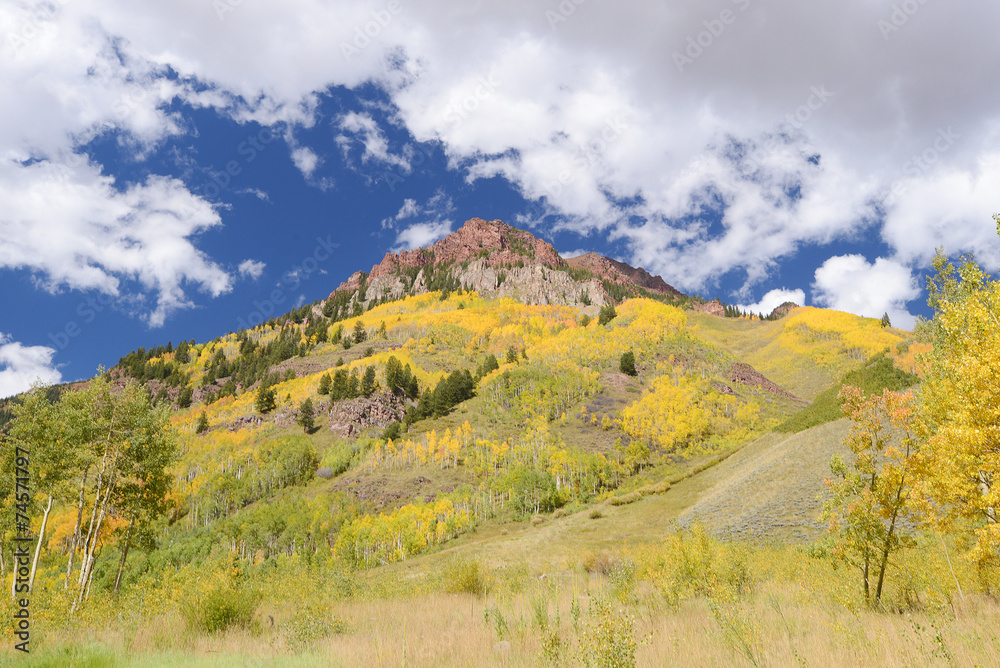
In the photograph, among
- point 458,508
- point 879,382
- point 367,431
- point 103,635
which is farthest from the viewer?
point 367,431

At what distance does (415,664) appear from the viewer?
22.8ft

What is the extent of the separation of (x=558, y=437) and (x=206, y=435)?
86.6 m

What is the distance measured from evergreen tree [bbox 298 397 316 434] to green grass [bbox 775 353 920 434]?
94.5 m

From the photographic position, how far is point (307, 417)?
331 ft

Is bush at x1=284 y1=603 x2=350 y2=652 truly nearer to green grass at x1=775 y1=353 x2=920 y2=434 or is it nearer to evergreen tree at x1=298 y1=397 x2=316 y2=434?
green grass at x1=775 y1=353 x2=920 y2=434

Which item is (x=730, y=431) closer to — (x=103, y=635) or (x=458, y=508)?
(x=458, y=508)

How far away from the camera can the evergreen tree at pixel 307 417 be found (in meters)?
100

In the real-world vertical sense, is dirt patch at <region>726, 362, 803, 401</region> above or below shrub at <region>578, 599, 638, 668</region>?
above

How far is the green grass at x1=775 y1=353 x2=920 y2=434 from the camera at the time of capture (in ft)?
123

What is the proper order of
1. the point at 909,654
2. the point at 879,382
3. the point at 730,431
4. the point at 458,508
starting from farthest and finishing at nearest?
the point at 730,431
the point at 458,508
the point at 879,382
the point at 909,654

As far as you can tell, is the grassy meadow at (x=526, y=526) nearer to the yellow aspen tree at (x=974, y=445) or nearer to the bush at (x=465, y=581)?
the bush at (x=465, y=581)

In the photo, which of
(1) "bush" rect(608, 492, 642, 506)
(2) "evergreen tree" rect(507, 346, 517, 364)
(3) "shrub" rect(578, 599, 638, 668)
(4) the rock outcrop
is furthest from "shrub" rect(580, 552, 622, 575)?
(2) "evergreen tree" rect(507, 346, 517, 364)

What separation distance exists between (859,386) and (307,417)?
102m

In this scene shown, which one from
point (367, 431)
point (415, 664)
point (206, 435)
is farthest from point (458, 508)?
point (206, 435)
